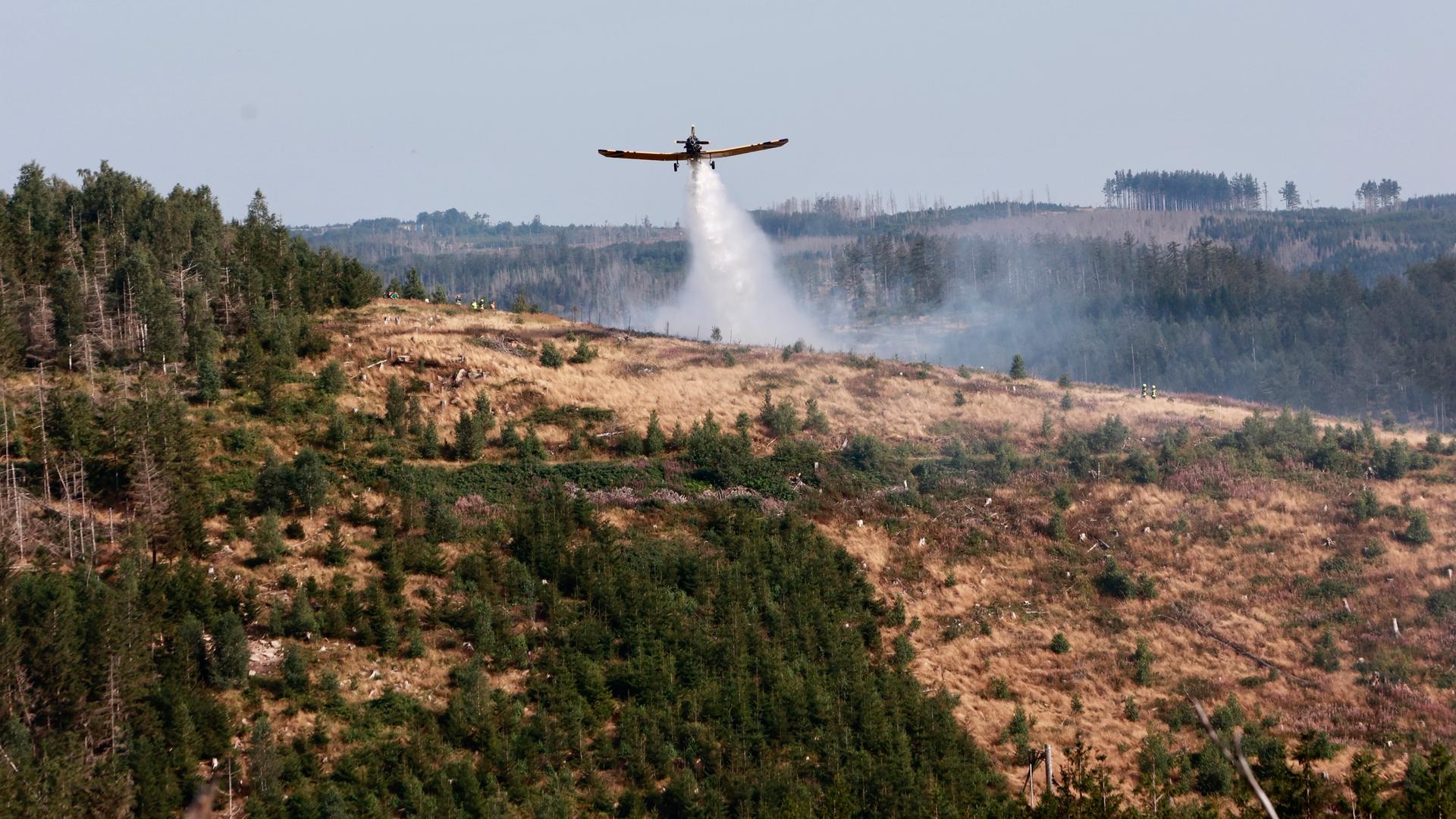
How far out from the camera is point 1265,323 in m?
141

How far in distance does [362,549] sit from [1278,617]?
4479 centimetres

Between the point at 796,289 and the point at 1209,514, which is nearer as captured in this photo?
the point at 1209,514

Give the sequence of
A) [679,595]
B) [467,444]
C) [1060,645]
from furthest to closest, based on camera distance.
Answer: [467,444]
[1060,645]
[679,595]

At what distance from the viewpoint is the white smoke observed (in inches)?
4424

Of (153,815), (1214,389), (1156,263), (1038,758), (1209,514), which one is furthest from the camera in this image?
(1156,263)

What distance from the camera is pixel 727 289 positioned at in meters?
121

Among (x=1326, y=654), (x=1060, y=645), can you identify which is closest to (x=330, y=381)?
(x=1060, y=645)

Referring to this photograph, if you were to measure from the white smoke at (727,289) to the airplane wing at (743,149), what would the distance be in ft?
128

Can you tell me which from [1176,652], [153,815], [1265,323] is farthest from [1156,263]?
[153,815]

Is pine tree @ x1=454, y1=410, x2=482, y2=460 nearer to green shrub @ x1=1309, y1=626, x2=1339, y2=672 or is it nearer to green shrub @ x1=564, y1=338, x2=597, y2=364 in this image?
green shrub @ x1=564, y1=338, x2=597, y2=364

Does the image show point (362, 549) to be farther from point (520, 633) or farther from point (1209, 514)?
point (1209, 514)

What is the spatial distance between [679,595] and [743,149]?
2457 cm

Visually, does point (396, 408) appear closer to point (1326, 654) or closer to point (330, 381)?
point (330, 381)

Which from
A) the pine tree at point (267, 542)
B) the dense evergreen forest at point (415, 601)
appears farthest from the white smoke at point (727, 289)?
the pine tree at point (267, 542)
